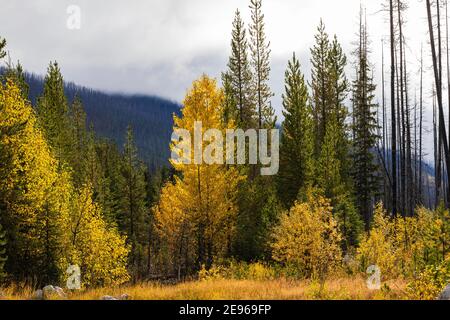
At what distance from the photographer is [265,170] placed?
105 ft

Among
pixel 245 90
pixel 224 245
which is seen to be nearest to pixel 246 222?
pixel 224 245

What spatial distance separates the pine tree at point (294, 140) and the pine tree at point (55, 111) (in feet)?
61.3

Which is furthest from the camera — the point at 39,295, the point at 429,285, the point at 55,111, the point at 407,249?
the point at 55,111

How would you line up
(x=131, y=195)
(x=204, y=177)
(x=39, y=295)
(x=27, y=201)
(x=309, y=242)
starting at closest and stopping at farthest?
(x=39, y=295)
(x=27, y=201)
(x=309, y=242)
(x=204, y=177)
(x=131, y=195)

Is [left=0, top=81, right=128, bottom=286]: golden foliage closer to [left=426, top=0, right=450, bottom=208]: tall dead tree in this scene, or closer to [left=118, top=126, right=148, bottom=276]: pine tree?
[left=426, top=0, right=450, bottom=208]: tall dead tree

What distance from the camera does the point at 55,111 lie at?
36.2 meters

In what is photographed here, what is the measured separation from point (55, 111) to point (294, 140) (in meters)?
22.5

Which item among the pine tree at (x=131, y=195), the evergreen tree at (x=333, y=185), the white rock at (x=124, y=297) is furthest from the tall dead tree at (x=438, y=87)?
the pine tree at (x=131, y=195)

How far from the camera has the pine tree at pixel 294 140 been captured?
29156 millimetres

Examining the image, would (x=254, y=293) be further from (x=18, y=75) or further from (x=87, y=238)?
(x=18, y=75)

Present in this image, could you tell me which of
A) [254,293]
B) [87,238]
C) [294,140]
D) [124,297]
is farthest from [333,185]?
[124,297]

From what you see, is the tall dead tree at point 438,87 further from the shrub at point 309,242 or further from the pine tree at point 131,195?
the pine tree at point 131,195
